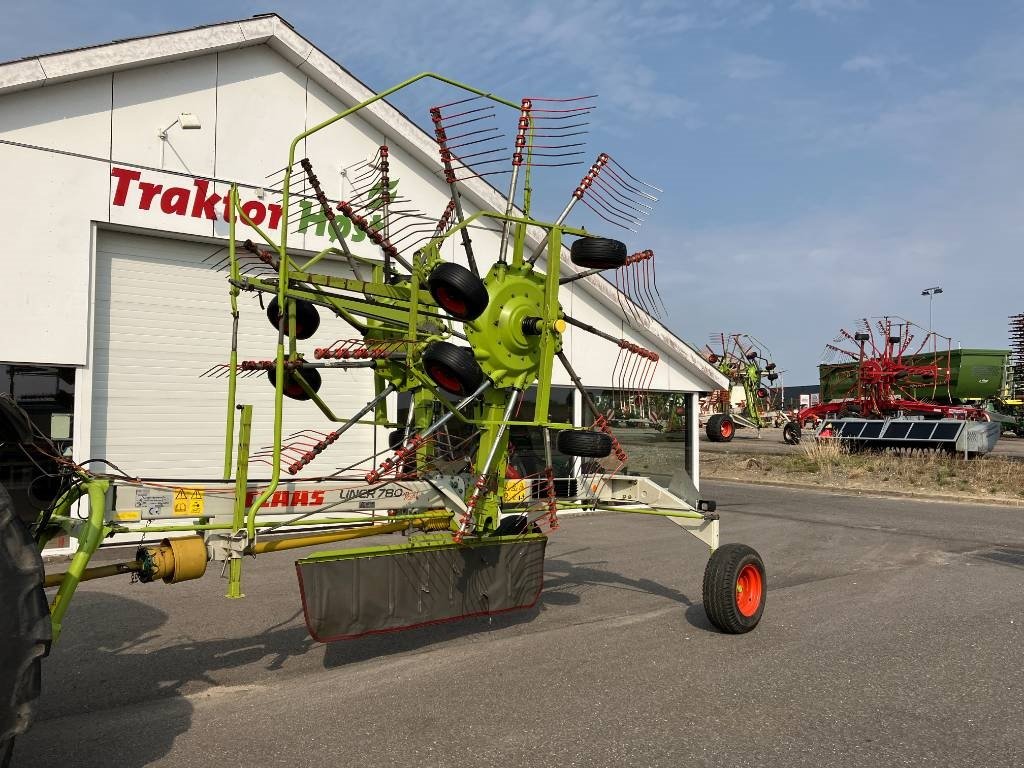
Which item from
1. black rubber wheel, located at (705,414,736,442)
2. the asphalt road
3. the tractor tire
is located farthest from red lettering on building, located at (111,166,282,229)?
black rubber wheel, located at (705,414,736,442)

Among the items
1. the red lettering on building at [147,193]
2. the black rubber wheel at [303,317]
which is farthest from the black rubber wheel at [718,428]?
the black rubber wheel at [303,317]

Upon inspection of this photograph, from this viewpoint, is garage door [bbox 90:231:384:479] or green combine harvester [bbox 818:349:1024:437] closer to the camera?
garage door [bbox 90:231:384:479]

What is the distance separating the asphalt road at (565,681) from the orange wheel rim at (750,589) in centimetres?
22

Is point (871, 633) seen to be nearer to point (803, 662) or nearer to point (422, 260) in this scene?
point (803, 662)

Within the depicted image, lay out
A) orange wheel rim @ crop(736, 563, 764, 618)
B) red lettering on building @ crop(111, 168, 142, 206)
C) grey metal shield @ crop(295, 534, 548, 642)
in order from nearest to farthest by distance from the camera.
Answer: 1. grey metal shield @ crop(295, 534, 548, 642)
2. orange wheel rim @ crop(736, 563, 764, 618)
3. red lettering on building @ crop(111, 168, 142, 206)

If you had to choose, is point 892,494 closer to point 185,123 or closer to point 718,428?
point 718,428

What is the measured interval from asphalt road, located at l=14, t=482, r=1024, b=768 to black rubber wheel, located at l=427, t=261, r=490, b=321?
7.26ft

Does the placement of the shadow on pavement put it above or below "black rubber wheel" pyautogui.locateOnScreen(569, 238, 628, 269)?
below

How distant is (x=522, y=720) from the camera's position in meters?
4.30

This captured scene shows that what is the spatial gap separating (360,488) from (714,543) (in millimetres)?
2880

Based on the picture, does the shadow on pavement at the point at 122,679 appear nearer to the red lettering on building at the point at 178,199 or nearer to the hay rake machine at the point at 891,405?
the red lettering on building at the point at 178,199

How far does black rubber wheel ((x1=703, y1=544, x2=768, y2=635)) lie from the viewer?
5.98 meters

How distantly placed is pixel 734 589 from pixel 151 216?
328 inches

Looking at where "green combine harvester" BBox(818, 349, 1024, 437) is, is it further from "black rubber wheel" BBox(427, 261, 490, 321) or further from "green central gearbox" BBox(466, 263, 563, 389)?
"black rubber wheel" BBox(427, 261, 490, 321)
